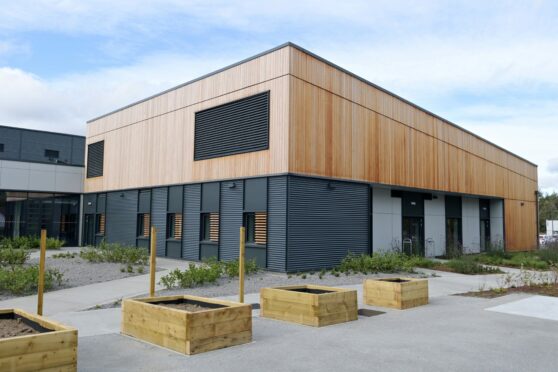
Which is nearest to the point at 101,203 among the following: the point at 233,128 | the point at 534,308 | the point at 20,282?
the point at 233,128

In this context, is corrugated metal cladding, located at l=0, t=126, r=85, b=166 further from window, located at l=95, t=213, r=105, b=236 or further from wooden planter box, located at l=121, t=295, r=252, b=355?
wooden planter box, located at l=121, t=295, r=252, b=355

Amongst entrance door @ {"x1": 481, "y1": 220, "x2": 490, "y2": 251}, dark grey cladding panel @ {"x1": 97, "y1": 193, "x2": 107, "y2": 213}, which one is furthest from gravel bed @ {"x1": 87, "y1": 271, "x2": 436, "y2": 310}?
entrance door @ {"x1": 481, "y1": 220, "x2": 490, "y2": 251}

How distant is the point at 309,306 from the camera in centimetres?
855

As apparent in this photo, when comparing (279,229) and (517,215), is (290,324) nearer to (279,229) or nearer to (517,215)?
(279,229)

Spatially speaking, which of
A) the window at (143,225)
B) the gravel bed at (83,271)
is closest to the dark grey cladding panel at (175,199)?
the window at (143,225)

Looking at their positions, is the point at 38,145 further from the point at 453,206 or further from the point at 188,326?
the point at 188,326

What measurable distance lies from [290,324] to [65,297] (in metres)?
5.92

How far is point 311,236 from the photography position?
16.7 metres

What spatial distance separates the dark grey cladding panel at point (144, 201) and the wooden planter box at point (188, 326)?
15935mm

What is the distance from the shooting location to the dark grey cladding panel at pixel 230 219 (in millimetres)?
17844

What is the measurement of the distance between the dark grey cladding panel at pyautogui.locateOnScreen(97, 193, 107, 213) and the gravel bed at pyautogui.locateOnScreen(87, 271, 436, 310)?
47.3ft

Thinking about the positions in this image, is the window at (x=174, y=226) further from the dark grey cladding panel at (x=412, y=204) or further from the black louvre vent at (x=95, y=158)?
the dark grey cladding panel at (x=412, y=204)

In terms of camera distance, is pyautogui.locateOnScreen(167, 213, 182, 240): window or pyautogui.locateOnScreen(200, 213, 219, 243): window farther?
pyautogui.locateOnScreen(167, 213, 182, 240): window

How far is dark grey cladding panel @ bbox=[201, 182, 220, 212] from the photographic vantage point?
19.0m
